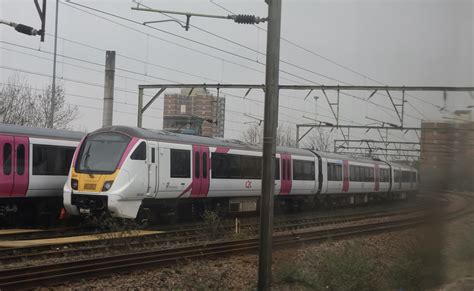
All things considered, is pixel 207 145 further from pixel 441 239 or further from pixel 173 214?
pixel 441 239

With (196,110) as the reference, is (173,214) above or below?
below

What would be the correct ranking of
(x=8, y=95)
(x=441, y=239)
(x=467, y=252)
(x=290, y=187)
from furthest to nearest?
(x=8, y=95), (x=290, y=187), (x=467, y=252), (x=441, y=239)

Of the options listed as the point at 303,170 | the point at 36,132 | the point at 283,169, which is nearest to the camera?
the point at 36,132

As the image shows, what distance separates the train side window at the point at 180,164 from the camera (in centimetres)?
1605

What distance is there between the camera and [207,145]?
17625 millimetres

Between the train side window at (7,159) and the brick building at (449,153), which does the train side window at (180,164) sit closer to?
the train side window at (7,159)

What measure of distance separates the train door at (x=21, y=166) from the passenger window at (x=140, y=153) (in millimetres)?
3036

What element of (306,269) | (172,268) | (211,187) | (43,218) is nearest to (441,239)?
(306,269)

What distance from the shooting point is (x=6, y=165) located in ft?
47.4

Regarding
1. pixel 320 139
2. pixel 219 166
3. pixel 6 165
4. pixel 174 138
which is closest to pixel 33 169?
pixel 6 165

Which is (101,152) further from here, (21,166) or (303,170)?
(303,170)

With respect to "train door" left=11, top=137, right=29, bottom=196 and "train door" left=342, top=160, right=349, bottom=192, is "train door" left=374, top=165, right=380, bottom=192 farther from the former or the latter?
"train door" left=11, top=137, right=29, bottom=196

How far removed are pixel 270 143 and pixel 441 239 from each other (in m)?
2.77

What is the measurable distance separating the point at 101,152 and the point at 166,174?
76.9 inches
